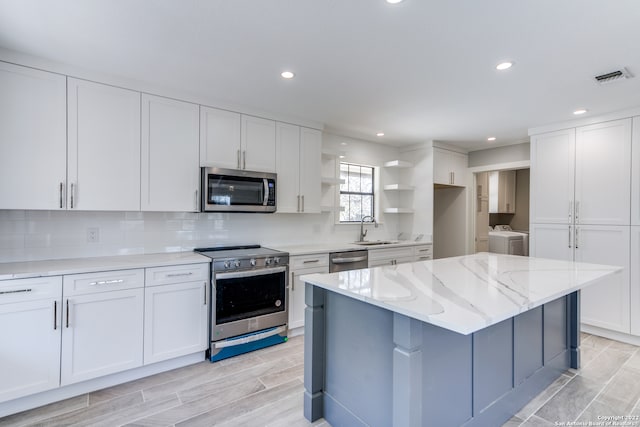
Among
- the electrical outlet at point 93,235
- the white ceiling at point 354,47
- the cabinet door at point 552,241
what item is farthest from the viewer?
the cabinet door at point 552,241

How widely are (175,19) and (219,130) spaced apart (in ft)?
4.56

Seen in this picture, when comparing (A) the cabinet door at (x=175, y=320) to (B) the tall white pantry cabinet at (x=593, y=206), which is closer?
(A) the cabinet door at (x=175, y=320)

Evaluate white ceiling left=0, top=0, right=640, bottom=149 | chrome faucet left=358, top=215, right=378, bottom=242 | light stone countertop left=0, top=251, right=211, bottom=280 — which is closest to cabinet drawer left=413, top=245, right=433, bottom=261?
chrome faucet left=358, top=215, right=378, bottom=242

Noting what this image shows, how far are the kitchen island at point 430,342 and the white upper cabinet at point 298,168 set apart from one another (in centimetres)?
172

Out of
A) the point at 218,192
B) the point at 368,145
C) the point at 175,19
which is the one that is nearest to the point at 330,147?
the point at 368,145

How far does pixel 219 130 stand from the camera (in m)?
3.20

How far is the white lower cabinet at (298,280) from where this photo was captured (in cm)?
338

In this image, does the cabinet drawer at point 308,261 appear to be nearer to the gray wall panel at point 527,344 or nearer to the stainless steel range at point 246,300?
the stainless steel range at point 246,300

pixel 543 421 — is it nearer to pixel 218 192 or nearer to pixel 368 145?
pixel 218 192

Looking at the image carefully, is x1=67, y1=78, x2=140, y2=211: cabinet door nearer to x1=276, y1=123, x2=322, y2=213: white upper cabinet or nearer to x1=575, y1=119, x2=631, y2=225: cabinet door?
x1=276, y1=123, x2=322, y2=213: white upper cabinet

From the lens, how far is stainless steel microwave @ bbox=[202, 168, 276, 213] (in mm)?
3055

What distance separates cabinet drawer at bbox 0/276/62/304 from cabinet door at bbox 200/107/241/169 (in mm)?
1502

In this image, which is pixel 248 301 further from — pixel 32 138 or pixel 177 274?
pixel 32 138

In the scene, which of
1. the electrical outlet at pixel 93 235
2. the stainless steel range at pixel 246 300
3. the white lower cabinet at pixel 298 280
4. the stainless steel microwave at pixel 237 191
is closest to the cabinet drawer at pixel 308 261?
the white lower cabinet at pixel 298 280
